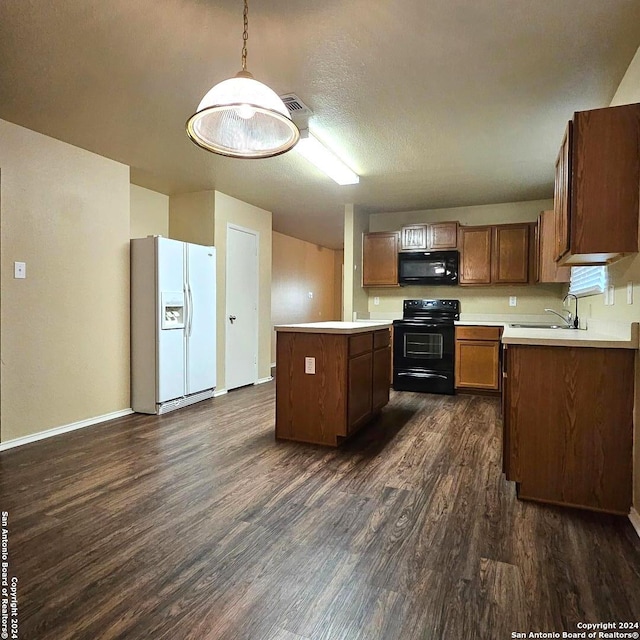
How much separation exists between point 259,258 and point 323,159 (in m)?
2.33

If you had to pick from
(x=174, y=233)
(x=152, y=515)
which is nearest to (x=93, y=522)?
(x=152, y=515)

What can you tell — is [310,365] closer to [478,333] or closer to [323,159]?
[323,159]

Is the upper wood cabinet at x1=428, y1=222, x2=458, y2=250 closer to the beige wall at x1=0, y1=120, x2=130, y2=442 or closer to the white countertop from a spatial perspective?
the white countertop

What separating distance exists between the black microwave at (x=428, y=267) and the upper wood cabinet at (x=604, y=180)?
10.7 ft

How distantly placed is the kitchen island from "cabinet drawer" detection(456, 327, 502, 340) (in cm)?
205

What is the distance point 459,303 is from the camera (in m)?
5.68

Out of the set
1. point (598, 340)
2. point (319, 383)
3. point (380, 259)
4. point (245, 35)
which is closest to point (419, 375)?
point (380, 259)

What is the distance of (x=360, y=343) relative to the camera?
3.50 meters

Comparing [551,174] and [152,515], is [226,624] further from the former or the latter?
[551,174]

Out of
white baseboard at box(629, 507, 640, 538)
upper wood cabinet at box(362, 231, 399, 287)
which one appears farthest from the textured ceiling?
white baseboard at box(629, 507, 640, 538)

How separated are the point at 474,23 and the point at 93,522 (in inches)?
120

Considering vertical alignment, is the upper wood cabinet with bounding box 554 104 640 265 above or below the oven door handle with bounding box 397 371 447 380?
above

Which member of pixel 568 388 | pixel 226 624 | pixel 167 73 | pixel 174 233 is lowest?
pixel 226 624

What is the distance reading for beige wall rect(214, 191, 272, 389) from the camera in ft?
16.4
